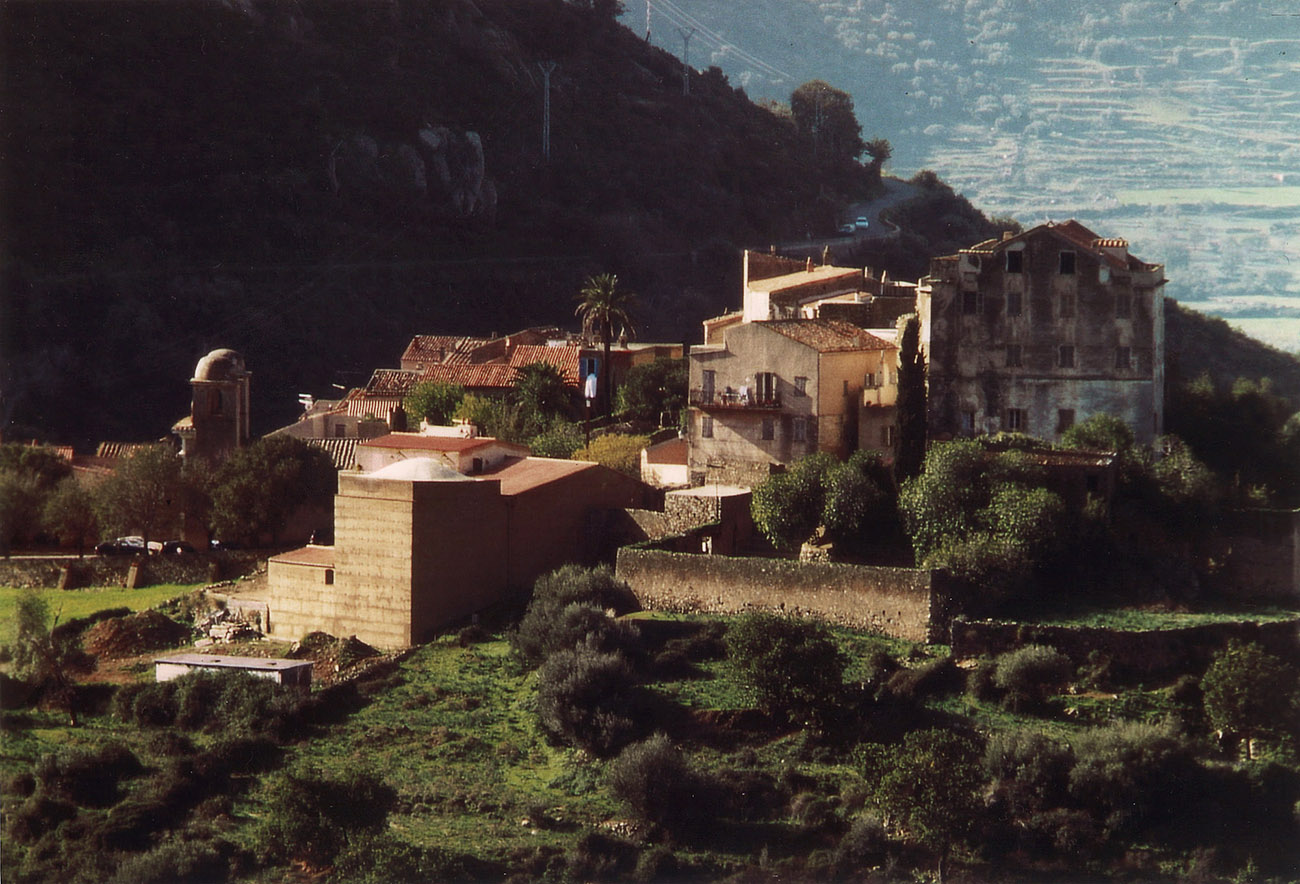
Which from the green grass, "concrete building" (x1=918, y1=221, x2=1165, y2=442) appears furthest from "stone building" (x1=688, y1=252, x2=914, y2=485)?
the green grass

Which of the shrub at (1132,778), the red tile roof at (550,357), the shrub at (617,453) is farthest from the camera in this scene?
the red tile roof at (550,357)

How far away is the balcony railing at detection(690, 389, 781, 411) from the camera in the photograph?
135ft

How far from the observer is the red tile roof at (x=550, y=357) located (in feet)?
189

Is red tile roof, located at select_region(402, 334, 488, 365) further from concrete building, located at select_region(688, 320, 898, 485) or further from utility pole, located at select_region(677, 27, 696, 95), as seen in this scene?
utility pole, located at select_region(677, 27, 696, 95)

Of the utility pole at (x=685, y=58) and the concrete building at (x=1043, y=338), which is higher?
the utility pole at (x=685, y=58)

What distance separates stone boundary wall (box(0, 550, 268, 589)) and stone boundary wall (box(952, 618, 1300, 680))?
1912 cm

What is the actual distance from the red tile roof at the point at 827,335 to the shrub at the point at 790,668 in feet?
33.6

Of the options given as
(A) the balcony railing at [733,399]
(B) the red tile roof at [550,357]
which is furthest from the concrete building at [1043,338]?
(B) the red tile roof at [550,357]

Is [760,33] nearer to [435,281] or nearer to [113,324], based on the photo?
[435,281]

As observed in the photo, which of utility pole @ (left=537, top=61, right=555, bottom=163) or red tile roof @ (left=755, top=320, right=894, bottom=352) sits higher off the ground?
utility pole @ (left=537, top=61, right=555, bottom=163)

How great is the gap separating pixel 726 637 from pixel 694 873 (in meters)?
6.03

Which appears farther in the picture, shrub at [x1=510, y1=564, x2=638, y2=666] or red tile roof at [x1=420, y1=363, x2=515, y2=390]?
red tile roof at [x1=420, y1=363, x2=515, y2=390]

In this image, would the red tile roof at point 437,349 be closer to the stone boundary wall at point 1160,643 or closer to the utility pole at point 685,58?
the stone boundary wall at point 1160,643

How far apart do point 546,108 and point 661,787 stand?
88.6 m
